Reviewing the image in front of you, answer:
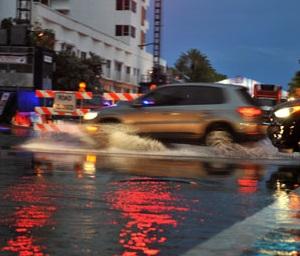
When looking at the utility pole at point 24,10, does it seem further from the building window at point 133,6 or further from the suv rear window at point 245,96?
the suv rear window at point 245,96

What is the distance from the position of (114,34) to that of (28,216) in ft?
248

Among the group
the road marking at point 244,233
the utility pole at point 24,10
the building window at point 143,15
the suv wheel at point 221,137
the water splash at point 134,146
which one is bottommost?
the road marking at point 244,233

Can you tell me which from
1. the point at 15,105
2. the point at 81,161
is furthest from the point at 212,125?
the point at 15,105

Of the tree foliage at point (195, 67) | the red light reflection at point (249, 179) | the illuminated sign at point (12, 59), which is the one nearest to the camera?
the red light reflection at point (249, 179)

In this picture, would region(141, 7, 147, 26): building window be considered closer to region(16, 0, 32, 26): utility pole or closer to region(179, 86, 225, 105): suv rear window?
region(16, 0, 32, 26): utility pole

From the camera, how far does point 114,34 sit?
8212 cm

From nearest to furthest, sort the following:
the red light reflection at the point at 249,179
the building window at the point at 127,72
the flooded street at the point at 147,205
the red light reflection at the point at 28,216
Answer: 1. the red light reflection at the point at 28,216
2. the flooded street at the point at 147,205
3. the red light reflection at the point at 249,179
4. the building window at the point at 127,72

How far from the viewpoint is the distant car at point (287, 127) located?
11.7 meters

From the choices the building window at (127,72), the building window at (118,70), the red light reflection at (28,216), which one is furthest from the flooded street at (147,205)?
the building window at (127,72)

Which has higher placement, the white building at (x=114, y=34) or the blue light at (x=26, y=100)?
the white building at (x=114, y=34)

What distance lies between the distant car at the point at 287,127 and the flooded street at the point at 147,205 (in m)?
0.56

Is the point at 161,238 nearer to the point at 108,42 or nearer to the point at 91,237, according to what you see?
the point at 91,237

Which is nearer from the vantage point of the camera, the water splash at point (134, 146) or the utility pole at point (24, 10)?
the water splash at point (134, 146)

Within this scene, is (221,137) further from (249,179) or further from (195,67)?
(195,67)
